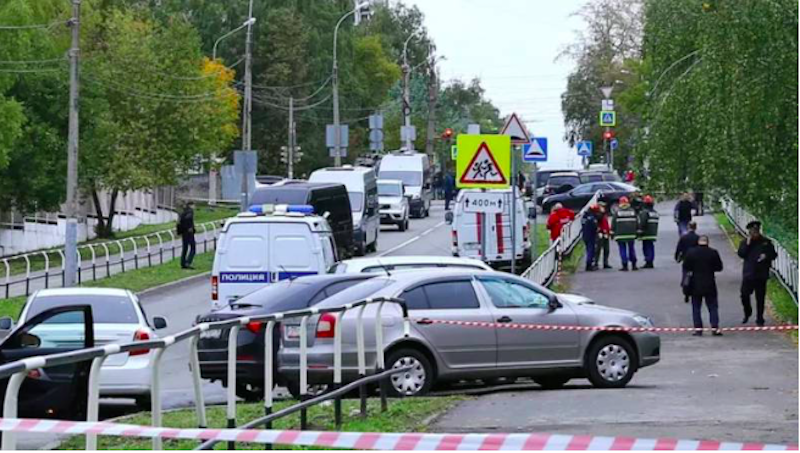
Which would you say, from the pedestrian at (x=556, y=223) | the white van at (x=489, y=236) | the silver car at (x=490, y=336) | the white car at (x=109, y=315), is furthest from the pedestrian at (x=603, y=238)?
the white car at (x=109, y=315)

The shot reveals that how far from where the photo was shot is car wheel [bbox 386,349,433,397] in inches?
649

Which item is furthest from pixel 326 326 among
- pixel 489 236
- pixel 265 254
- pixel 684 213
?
pixel 684 213

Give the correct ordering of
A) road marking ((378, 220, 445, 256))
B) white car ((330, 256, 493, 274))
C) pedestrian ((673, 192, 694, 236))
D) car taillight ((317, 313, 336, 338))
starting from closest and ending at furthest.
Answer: car taillight ((317, 313, 336, 338))
white car ((330, 256, 493, 274))
pedestrian ((673, 192, 694, 236))
road marking ((378, 220, 445, 256))

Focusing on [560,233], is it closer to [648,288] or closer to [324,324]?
[648,288]

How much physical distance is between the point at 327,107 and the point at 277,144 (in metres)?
4.84

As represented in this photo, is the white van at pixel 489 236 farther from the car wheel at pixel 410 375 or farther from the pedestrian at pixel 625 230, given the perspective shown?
the car wheel at pixel 410 375

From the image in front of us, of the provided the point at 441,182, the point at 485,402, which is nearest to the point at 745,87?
the point at 485,402

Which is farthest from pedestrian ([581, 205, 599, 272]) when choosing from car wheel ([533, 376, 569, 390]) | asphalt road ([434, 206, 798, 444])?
car wheel ([533, 376, 569, 390])

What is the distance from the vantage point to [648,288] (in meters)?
32.6

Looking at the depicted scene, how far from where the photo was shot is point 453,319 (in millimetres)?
17016

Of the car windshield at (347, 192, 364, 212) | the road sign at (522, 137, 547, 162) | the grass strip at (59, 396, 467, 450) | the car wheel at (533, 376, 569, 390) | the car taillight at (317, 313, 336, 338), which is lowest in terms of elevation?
the car wheel at (533, 376, 569, 390)

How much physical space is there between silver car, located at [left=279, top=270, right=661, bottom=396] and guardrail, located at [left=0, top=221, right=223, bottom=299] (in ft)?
57.8

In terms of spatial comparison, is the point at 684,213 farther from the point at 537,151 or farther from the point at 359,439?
the point at 359,439

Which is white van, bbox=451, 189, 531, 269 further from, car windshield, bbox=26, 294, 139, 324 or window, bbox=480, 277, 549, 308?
window, bbox=480, 277, 549, 308
